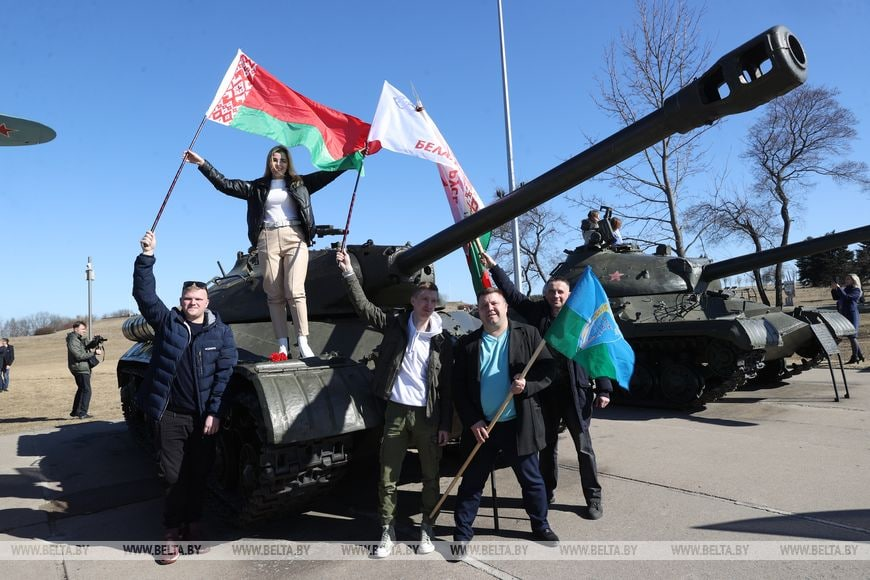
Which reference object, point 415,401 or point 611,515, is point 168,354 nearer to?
point 415,401

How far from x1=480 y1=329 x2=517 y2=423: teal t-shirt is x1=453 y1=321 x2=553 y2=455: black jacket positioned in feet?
0.10

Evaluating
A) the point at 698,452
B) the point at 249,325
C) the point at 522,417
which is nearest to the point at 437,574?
the point at 522,417

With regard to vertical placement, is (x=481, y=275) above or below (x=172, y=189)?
below

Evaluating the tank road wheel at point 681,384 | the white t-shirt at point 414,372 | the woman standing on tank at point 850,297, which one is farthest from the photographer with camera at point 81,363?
the woman standing on tank at point 850,297

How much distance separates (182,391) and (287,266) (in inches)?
52.7

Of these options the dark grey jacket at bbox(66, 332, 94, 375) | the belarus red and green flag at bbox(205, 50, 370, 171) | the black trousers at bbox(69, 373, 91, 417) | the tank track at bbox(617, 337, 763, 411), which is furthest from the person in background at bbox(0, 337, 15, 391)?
the tank track at bbox(617, 337, 763, 411)

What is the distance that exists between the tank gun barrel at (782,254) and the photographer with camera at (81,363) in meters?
11.0

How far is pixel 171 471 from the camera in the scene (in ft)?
13.7

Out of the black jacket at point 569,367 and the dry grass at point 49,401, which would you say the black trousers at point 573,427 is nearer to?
the black jacket at point 569,367

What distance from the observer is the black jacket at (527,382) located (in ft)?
13.2

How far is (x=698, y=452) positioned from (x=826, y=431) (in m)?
1.80

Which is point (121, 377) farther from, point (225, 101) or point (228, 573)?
point (228, 573)

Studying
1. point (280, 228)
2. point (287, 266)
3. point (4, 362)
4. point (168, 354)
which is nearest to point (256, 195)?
point (280, 228)

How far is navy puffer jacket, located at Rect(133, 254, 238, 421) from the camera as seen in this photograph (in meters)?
4.19
